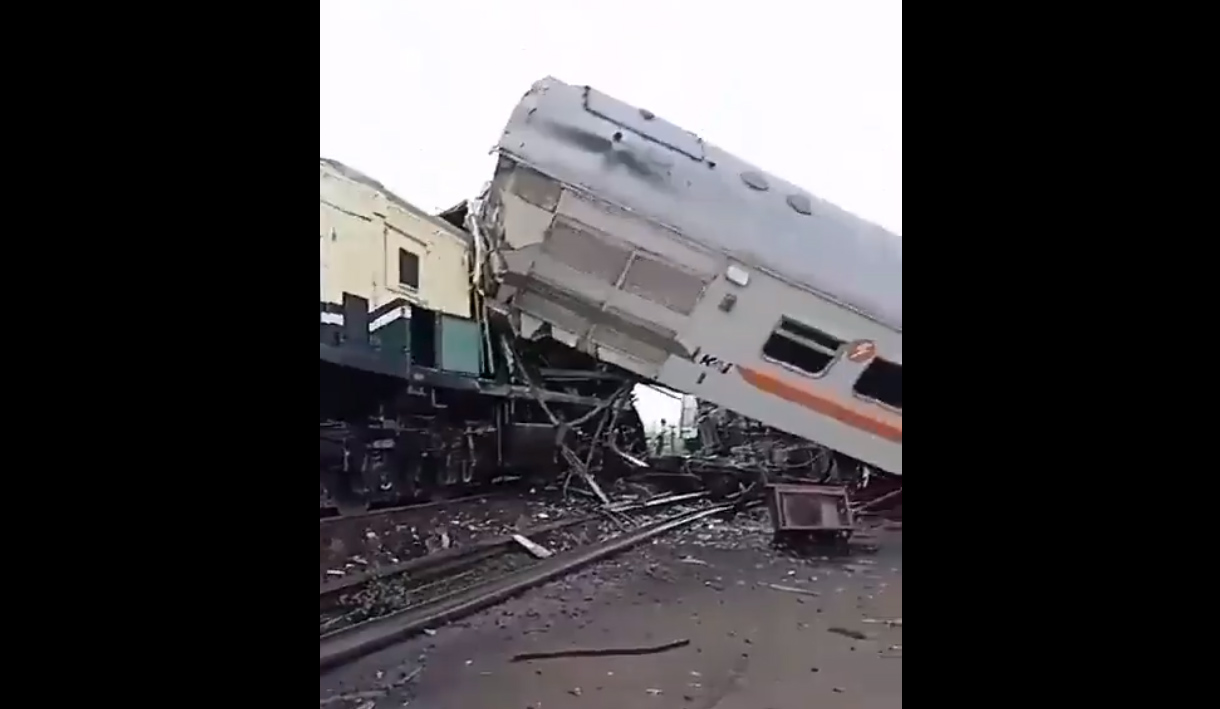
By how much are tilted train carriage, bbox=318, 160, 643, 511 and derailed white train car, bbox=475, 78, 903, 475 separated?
6 cm

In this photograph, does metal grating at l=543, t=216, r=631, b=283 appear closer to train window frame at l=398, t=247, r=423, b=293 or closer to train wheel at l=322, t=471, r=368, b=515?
train window frame at l=398, t=247, r=423, b=293

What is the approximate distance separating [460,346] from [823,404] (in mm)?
593

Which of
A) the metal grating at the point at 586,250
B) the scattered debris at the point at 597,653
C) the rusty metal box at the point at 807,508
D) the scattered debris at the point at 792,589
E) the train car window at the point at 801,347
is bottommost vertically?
the scattered debris at the point at 597,653

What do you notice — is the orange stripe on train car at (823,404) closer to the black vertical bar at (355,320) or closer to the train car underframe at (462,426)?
the train car underframe at (462,426)

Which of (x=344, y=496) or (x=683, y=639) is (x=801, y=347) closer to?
(x=683, y=639)

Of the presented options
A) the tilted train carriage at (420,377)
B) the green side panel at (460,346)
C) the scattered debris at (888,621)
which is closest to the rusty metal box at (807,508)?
the scattered debris at (888,621)

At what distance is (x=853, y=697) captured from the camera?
1.97 meters

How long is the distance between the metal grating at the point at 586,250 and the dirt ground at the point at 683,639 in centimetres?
44

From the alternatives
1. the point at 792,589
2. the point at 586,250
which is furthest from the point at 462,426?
the point at 792,589

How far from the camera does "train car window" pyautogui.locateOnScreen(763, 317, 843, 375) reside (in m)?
1.99

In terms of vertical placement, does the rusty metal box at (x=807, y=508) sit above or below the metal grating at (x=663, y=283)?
below

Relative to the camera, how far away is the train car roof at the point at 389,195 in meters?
2.01

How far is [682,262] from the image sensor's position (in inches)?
79.0
